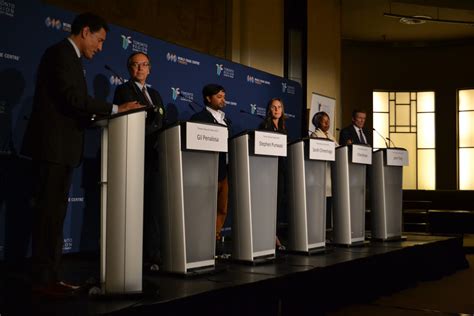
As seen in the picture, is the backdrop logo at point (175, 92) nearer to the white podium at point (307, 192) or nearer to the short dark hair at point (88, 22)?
the white podium at point (307, 192)

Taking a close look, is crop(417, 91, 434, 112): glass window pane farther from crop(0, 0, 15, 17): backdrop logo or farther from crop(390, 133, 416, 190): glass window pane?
crop(0, 0, 15, 17): backdrop logo

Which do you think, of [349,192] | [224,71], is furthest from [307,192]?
[224,71]

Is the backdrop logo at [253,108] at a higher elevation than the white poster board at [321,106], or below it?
below

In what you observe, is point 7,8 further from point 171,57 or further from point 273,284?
point 273,284

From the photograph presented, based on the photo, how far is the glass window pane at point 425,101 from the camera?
35.0 ft

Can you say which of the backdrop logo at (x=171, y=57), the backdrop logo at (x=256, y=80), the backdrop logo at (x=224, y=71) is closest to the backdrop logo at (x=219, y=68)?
the backdrop logo at (x=224, y=71)

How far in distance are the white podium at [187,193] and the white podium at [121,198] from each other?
492mm

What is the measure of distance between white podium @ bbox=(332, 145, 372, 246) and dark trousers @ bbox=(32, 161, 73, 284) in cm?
241

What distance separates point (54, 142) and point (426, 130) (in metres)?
9.12

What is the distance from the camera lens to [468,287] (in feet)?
15.1

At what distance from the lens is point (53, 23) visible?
13.1 ft

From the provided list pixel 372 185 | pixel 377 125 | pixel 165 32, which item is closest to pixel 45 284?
pixel 372 185

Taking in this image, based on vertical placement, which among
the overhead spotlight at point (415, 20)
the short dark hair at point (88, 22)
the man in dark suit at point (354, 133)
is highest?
the overhead spotlight at point (415, 20)

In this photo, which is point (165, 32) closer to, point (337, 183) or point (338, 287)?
point (337, 183)
